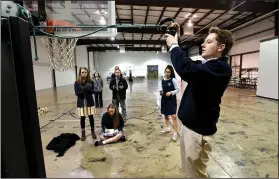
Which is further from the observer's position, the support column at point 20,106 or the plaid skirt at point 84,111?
the plaid skirt at point 84,111

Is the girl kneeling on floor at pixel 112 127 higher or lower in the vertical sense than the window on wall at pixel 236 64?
lower

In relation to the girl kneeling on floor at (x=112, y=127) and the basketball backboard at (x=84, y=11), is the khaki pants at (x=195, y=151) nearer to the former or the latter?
the girl kneeling on floor at (x=112, y=127)

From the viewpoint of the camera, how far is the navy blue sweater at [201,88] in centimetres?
105

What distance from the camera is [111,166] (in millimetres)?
2469

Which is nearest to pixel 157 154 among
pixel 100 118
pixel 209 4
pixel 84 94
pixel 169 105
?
pixel 169 105

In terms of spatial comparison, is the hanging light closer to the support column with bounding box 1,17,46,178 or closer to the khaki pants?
the support column with bounding box 1,17,46,178

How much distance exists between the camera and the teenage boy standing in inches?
41.9

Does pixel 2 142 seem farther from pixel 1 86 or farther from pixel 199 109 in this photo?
pixel 199 109

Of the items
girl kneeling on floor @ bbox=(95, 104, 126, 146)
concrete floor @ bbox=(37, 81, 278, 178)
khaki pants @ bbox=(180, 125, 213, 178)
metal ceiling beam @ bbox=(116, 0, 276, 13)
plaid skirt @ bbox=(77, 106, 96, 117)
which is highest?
metal ceiling beam @ bbox=(116, 0, 276, 13)

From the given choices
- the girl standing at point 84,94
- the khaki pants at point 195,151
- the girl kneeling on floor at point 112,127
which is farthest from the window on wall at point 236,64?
the khaki pants at point 195,151

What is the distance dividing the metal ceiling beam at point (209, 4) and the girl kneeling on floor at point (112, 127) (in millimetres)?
4305

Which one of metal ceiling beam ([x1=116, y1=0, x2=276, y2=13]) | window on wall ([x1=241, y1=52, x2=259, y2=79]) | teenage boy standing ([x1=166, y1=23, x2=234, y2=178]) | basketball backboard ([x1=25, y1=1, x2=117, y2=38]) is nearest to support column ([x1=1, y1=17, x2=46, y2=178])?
teenage boy standing ([x1=166, y1=23, x2=234, y2=178])

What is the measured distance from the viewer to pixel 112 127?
11.2 ft

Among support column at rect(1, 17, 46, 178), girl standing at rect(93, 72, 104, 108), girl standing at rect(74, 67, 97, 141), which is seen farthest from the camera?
girl standing at rect(93, 72, 104, 108)
